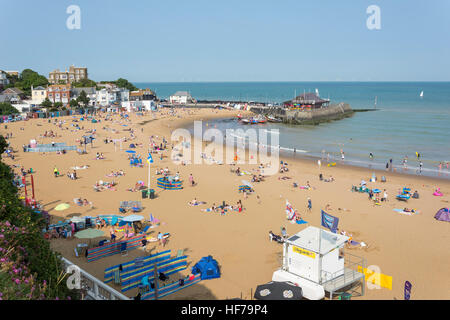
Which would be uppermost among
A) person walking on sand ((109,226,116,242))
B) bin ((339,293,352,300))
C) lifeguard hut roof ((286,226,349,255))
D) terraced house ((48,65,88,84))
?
terraced house ((48,65,88,84))

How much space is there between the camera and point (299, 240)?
11773mm

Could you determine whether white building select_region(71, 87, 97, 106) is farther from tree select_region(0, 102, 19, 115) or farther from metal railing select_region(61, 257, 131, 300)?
metal railing select_region(61, 257, 131, 300)

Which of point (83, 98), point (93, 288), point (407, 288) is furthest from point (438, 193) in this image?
point (83, 98)

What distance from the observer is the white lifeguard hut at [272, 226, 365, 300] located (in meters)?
11.2

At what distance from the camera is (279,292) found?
10.6 m

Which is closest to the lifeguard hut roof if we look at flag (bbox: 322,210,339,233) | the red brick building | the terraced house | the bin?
flag (bbox: 322,210,339,233)

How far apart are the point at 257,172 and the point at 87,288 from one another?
21570 mm

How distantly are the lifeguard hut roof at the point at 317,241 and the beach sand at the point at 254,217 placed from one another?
78.8 inches

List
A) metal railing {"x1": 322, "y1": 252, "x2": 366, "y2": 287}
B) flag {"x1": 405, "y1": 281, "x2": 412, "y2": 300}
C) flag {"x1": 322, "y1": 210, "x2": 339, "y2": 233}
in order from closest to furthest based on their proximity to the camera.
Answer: flag {"x1": 405, "y1": 281, "x2": 412, "y2": 300} < metal railing {"x1": 322, "y1": 252, "x2": 366, "y2": 287} < flag {"x1": 322, "y1": 210, "x2": 339, "y2": 233}

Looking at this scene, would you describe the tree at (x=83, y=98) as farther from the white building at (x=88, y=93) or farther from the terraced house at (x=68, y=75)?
the terraced house at (x=68, y=75)

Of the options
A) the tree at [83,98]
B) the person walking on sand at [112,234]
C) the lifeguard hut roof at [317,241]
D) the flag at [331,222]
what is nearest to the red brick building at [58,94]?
the tree at [83,98]

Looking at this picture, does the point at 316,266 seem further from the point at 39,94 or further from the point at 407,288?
the point at 39,94

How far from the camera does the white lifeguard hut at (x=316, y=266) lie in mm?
11227

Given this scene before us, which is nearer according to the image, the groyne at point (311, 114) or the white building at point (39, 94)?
the groyne at point (311, 114)
